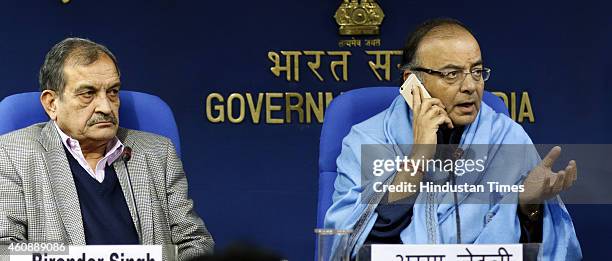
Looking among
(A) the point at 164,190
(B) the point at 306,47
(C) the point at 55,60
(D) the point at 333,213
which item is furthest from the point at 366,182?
(B) the point at 306,47

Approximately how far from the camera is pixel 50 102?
4547mm

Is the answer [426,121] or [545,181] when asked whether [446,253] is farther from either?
[426,121]

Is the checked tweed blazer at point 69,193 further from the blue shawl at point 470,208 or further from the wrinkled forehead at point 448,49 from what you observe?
the wrinkled forehead at point 448,49

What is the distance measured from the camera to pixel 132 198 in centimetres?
444

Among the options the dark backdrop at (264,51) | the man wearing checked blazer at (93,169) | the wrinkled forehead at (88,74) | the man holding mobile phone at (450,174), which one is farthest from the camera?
the dark backdrop at (264,51)

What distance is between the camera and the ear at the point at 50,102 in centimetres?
453

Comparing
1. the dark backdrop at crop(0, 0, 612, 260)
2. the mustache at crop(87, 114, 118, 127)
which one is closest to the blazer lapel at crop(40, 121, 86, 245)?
the mustache at crop(87, 114, 118, 127)

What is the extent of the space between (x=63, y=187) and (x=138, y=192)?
23cm

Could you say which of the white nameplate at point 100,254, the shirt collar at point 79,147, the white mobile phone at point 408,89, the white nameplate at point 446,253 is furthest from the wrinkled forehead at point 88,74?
the white nameplate at point 446,253

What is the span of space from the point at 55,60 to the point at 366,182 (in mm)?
1030

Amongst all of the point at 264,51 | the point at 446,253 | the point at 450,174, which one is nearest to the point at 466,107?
the point at 450,174

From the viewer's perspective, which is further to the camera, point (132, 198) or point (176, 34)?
point (176, 34)

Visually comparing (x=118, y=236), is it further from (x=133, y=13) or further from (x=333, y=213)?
(x=133, y=13)

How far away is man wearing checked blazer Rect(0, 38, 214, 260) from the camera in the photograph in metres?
4.32
